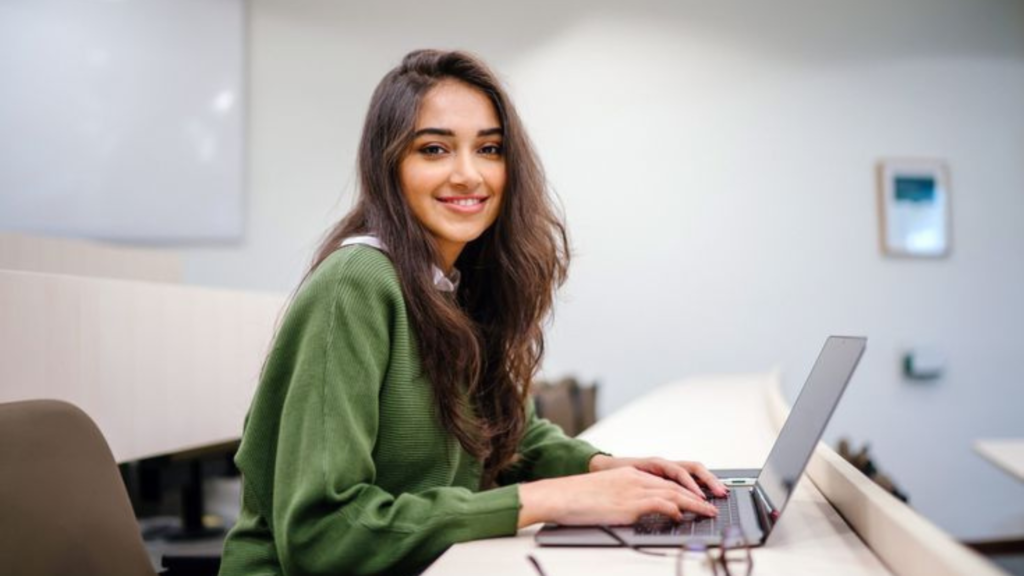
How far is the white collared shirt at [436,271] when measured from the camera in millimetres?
1130

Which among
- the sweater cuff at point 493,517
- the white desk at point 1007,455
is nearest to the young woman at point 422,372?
the sweater cuff at point 493,517

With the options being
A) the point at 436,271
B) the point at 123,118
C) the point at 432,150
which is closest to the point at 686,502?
the point at 436,271

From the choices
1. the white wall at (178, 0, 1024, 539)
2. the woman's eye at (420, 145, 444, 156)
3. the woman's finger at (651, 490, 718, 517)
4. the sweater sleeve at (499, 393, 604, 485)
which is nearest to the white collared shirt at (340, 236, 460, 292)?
the woman's eye at (420, 145, 444, 156)

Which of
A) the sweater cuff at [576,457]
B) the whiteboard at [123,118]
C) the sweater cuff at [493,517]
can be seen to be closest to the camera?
the sweater cuff at [493,517]

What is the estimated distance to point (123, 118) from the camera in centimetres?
419

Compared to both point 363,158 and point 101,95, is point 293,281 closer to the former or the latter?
point 101,95

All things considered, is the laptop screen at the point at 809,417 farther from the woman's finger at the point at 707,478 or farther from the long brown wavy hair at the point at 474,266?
the long brown wavy hair at the point at 474,266

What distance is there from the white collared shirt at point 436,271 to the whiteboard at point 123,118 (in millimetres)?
3137

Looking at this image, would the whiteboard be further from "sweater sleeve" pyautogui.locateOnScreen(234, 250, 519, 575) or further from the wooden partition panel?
the wooden partition panel

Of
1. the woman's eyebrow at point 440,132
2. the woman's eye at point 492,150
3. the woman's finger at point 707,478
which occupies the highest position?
the woman's eyebrow at point 440,132

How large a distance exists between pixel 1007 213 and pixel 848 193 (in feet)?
2.51

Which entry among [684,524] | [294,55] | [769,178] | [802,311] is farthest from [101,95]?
[684,524]

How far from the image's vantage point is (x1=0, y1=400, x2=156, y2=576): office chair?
88cm

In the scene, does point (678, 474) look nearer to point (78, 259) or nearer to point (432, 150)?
point (432, 150)
